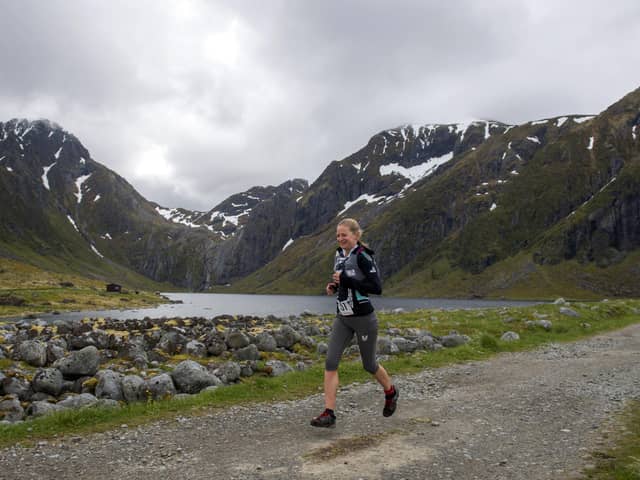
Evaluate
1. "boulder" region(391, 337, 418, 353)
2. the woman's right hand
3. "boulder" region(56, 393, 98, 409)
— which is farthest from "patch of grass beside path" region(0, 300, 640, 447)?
the woman's right hand

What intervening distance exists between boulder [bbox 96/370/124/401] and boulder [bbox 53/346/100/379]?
3.84 meters

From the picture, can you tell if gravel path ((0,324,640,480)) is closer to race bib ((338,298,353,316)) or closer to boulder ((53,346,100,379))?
race bib ((338,298,353,316))

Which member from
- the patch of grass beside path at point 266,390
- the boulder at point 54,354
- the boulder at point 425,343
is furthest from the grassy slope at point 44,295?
the patch of grass beside path at point 266,390

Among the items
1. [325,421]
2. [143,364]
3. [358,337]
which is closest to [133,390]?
[325,421]

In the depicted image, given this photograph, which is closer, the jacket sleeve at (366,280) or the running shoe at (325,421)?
the jacket sleeve at (366,280)

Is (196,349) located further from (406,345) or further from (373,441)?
(373,441)

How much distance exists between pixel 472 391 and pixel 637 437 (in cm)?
492

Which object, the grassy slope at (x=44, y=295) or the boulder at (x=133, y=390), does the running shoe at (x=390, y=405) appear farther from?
the grassy slope at (x=44, y=295)

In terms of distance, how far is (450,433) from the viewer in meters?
9.34

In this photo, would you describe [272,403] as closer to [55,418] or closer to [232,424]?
[232,424]

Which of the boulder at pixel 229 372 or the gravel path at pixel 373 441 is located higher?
the gravel path at pixel 373 441

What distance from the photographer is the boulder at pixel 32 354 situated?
23.2m

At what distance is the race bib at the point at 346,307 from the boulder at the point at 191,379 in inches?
300

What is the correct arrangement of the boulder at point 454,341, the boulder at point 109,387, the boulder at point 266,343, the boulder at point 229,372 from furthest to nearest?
the boulder at point 266,343 → the boulder at point 454,341 → the boulder at point 229,372 → the boulder at point 109,387
